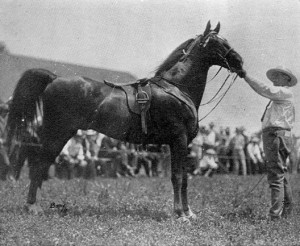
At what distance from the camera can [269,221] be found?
642 cm

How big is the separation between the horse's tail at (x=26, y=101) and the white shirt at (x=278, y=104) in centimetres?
334

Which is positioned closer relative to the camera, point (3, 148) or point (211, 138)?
point (3, 148)

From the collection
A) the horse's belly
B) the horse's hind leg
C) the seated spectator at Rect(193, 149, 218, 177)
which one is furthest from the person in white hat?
the seated spectator at Rect(193, 149, 218, 177)

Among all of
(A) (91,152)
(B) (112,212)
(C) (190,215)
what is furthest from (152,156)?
(C) (190,215)

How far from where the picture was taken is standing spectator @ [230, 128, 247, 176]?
1925cm

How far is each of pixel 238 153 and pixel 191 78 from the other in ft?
42.2

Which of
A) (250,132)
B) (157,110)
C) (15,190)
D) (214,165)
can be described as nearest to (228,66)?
(157,110)

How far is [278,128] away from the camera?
675 centimetres

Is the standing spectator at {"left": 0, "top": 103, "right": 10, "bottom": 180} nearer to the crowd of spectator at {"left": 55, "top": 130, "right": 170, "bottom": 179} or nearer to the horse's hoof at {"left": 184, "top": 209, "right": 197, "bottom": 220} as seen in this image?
the crowd of spectator at {"left": 55, "top": 130, "right": 170, "bottom": 179}

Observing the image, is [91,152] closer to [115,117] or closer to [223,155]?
[223,155]

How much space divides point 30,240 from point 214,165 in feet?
41.6

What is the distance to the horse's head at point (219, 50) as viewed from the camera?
691 centimetres

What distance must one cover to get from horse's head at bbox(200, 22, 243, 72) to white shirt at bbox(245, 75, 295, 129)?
0.34 metres

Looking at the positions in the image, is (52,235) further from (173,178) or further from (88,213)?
(173,178)
